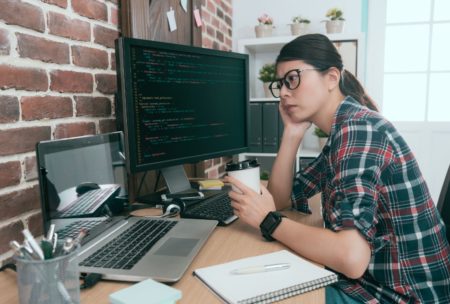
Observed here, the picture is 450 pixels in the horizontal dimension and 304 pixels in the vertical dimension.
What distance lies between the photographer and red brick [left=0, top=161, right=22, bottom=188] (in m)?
0.87

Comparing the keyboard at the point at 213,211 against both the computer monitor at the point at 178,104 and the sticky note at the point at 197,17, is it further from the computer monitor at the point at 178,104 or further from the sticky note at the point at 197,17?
A: the sticky note at the point at 197,17

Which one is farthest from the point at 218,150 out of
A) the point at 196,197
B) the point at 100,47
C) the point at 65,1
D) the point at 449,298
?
the point at 449,298

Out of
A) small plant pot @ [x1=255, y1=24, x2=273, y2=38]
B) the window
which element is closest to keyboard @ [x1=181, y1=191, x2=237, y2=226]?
small plant pot @ [x1=255, y1=24, x2=273, y2=38]

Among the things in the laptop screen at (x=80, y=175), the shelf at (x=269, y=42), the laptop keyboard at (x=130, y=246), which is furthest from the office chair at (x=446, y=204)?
the shelf at (x=269, y=42)

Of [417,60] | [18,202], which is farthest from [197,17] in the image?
[417,60]

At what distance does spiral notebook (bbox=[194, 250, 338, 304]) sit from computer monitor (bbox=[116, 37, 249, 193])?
1.53ft

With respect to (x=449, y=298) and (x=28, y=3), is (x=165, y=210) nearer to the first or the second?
(x=28, y=3)

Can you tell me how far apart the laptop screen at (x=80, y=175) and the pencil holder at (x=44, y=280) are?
261 mm

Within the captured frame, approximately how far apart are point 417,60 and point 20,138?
8.96 feet

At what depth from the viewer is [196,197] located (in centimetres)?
130

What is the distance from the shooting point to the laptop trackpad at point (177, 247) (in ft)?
2.69

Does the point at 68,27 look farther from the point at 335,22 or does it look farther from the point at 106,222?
the point at 335,22

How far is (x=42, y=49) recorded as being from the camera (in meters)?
0.98

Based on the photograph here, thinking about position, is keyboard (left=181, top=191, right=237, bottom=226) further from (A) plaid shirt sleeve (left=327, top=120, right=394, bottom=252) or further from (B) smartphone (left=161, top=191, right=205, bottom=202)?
(A) plaid shirt sleeve (left=327, top=120, right=394, bottom=252)
